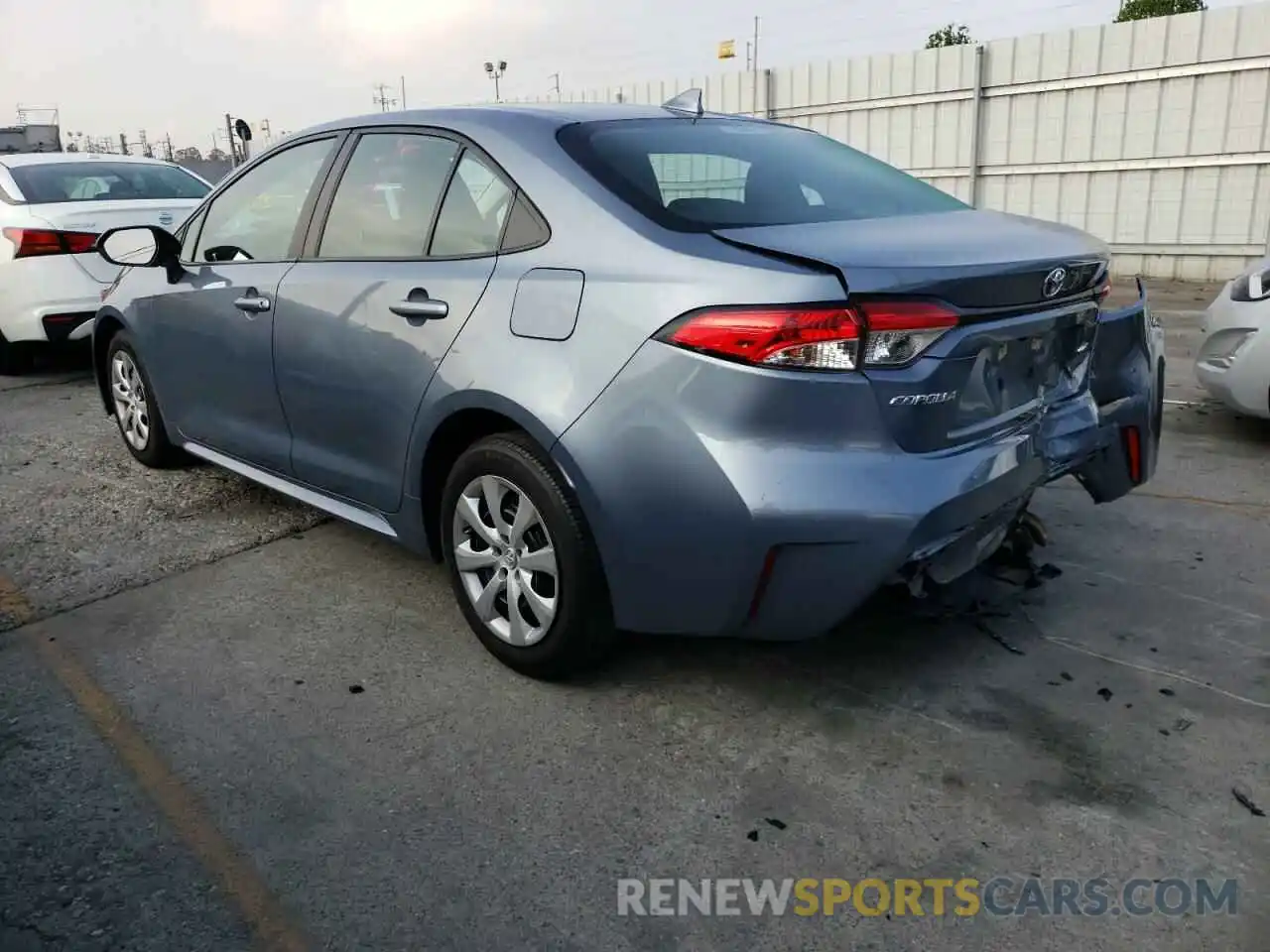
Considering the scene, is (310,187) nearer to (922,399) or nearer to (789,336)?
(789,336)

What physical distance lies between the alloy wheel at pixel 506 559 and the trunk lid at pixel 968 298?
95 cm

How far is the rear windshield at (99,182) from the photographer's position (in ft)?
23.8

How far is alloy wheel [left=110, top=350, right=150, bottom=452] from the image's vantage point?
4.94 metres

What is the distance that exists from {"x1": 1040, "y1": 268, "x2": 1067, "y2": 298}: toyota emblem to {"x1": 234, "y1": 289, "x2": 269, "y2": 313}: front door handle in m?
2.59

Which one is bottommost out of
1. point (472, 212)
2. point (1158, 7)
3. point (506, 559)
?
point (506, 559)

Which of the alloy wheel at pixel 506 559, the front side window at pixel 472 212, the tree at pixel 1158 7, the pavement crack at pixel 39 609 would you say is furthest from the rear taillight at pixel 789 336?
the tree at pixel 1158 7

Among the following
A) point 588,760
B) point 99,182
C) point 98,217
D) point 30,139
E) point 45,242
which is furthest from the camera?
point 30,139

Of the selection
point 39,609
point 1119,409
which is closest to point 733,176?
point 1119,409

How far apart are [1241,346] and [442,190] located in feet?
12.9

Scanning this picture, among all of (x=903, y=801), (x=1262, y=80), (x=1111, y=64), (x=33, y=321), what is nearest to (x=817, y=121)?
(x=1111, y=64)

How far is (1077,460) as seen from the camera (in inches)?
119

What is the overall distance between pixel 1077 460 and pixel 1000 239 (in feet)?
2.41

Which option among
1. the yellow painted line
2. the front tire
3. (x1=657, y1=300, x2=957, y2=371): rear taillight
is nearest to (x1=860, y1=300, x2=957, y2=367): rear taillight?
(x1=657, y1=300, x2=957, y2=371): rear taillight

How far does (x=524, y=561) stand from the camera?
2.87 metres
